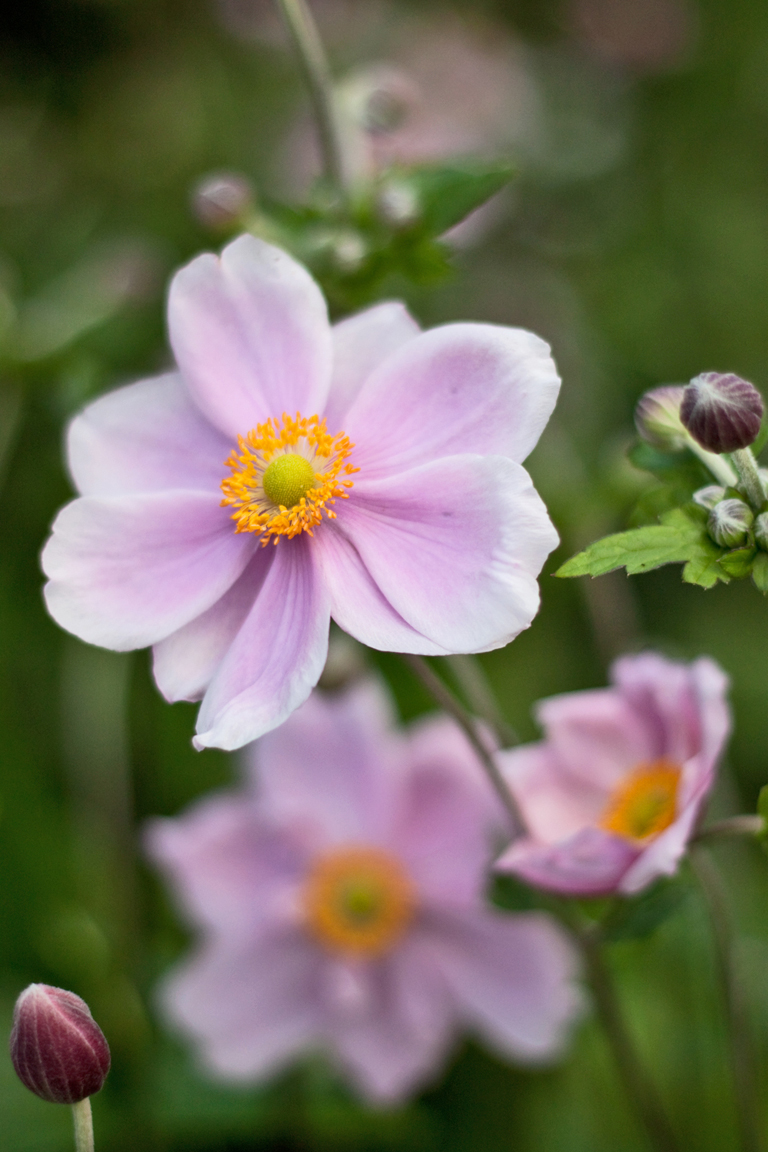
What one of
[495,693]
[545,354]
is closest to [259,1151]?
[495,693]

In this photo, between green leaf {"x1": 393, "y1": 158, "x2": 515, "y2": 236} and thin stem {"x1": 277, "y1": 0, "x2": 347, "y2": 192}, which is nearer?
thin stem {"x1": 277, "y1": 0, "x2": 347, "y2": 192}

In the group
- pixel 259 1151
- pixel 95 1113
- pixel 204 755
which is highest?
pixel 204 755

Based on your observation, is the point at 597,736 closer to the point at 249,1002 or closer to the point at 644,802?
the point at 644,802

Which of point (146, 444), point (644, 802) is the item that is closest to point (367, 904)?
point (644, 802)

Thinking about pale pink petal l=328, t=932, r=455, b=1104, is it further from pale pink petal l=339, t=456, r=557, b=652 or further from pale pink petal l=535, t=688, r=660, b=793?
pale pink petal l=339, t=456, r=557, b=652

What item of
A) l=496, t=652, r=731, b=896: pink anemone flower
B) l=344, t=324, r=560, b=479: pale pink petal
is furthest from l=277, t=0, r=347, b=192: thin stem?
l=496, t=652, r=731, b=896: pink anemone flower

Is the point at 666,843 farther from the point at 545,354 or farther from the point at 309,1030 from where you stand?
the point at 309,1030
